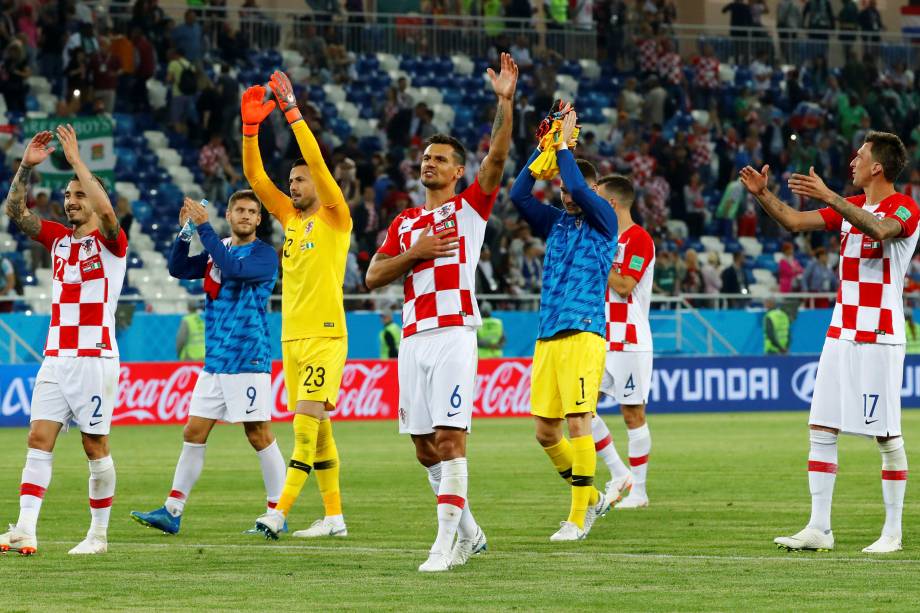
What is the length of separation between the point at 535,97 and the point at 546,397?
954 inches

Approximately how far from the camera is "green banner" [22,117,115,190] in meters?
25.2

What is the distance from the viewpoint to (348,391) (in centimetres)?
2589

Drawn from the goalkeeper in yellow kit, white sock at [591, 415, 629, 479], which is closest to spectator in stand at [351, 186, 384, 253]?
white sock at [591, 415, 629, 479]

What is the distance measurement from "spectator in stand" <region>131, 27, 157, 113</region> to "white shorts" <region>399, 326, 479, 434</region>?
73.1 feet

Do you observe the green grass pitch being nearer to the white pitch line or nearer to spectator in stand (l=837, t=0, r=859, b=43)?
the white pitch line

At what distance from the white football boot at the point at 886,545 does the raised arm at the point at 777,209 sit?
1968 mm

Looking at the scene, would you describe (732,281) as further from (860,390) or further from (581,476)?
(860,390)

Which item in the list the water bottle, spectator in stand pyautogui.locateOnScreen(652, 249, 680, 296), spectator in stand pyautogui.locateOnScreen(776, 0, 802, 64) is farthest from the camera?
spectator in stand pyautogui.locateOnScreen(776, 0, 802, 64)

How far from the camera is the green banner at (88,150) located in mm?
25250

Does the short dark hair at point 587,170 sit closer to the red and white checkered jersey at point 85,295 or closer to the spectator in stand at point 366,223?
the red and white checkered jersey at point 85,295

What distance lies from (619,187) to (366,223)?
1613 centimetres

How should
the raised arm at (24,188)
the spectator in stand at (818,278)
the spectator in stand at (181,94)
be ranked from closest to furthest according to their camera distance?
1. the raised arm at (24,188)
2. the spectator in stand at (818,278)
3. the spectator in stand at (181,94)

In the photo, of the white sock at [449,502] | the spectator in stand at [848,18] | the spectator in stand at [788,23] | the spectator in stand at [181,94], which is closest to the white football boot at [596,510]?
the white sock at [449,502]

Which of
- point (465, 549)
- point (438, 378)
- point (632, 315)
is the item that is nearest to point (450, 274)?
point (438, 378)
